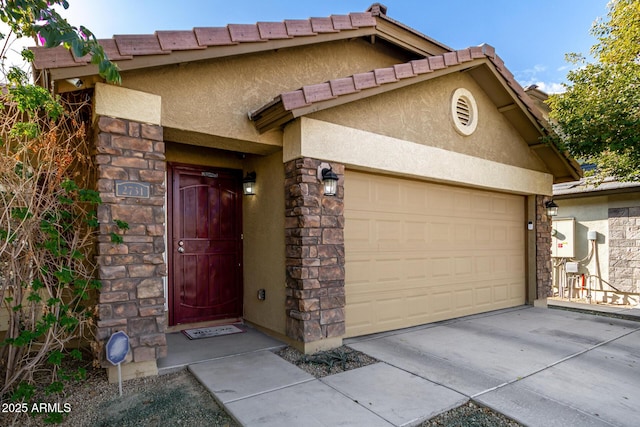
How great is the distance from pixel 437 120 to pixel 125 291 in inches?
200

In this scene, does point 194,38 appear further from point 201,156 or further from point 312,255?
point 312,255

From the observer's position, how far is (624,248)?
348 inches

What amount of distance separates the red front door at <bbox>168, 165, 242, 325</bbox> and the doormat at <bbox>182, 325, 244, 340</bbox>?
21 centimetres

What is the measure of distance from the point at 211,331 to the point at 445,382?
325cm

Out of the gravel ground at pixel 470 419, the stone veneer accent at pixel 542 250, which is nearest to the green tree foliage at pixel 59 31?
the gravel ground at pixel 470 419

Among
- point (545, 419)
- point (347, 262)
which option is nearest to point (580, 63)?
point (347, 262)

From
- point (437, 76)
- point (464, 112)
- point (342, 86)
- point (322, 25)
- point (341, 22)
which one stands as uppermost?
point (341, 22)

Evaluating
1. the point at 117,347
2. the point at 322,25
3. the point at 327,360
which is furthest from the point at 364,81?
the point at 117,347

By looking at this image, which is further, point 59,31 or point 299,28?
point 299,28

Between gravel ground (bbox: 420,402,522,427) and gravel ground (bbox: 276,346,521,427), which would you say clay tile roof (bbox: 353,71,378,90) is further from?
gravel ground (bbox: 420,402,522,427)

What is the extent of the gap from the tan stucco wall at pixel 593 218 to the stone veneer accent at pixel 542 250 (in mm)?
2679

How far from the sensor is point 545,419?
294cm

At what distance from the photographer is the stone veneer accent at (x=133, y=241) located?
353 cm

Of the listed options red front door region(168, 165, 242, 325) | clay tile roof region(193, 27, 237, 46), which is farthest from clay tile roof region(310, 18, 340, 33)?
red front door region(168, 165, 242, 325)
